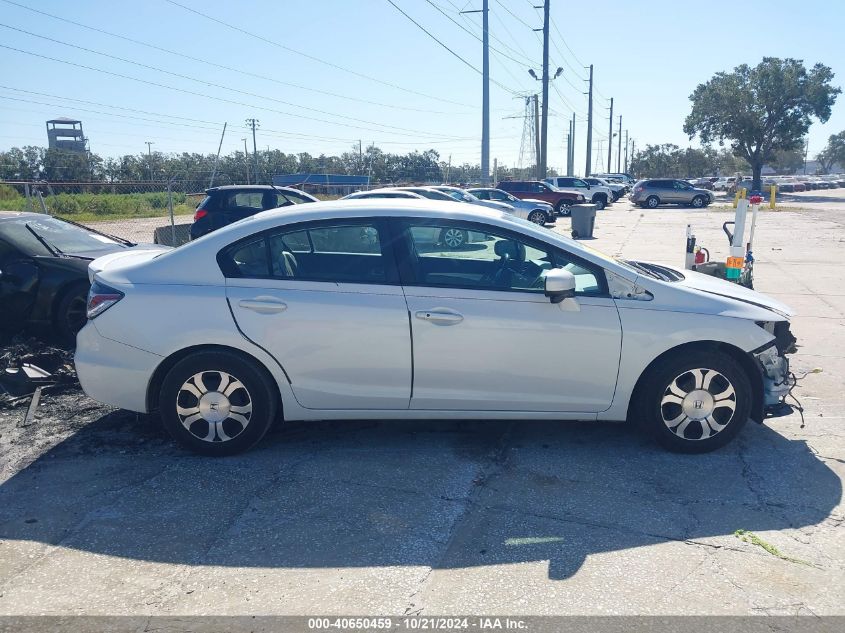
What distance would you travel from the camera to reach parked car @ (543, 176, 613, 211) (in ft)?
135

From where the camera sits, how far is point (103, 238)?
8.39 m

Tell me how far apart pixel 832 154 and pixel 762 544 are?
180109 millimetres

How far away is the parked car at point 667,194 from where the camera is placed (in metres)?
41.9

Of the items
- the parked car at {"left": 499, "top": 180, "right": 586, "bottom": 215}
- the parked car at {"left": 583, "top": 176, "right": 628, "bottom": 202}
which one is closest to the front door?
the parked car at {"left": 499, "top": 180, "right": 586, "bottom": 215}

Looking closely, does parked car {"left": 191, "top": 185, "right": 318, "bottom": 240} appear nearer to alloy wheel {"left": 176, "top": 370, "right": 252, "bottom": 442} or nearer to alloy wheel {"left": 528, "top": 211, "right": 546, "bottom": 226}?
alloy wheel {"left": 176, "top": 370, "right": 252, "bottom": 442}

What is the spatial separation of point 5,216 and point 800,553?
7.74 meters

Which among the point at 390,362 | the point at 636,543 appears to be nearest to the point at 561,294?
the point at 390,362

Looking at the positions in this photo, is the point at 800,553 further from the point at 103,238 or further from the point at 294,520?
the point at 103,238

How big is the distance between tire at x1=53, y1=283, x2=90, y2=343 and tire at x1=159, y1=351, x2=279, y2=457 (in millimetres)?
3133

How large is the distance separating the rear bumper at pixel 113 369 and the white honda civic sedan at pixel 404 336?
11 mm

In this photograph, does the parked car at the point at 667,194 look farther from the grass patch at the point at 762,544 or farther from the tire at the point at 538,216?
the grass patch at the point at 762,544

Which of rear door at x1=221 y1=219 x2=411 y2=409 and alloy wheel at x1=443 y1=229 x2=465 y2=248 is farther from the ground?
alloy wheel at x1=443 y1=229 x2=465 y2=248

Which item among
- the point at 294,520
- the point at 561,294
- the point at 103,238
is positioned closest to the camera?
the point at 294,520

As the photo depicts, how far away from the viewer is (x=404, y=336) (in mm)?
4344
